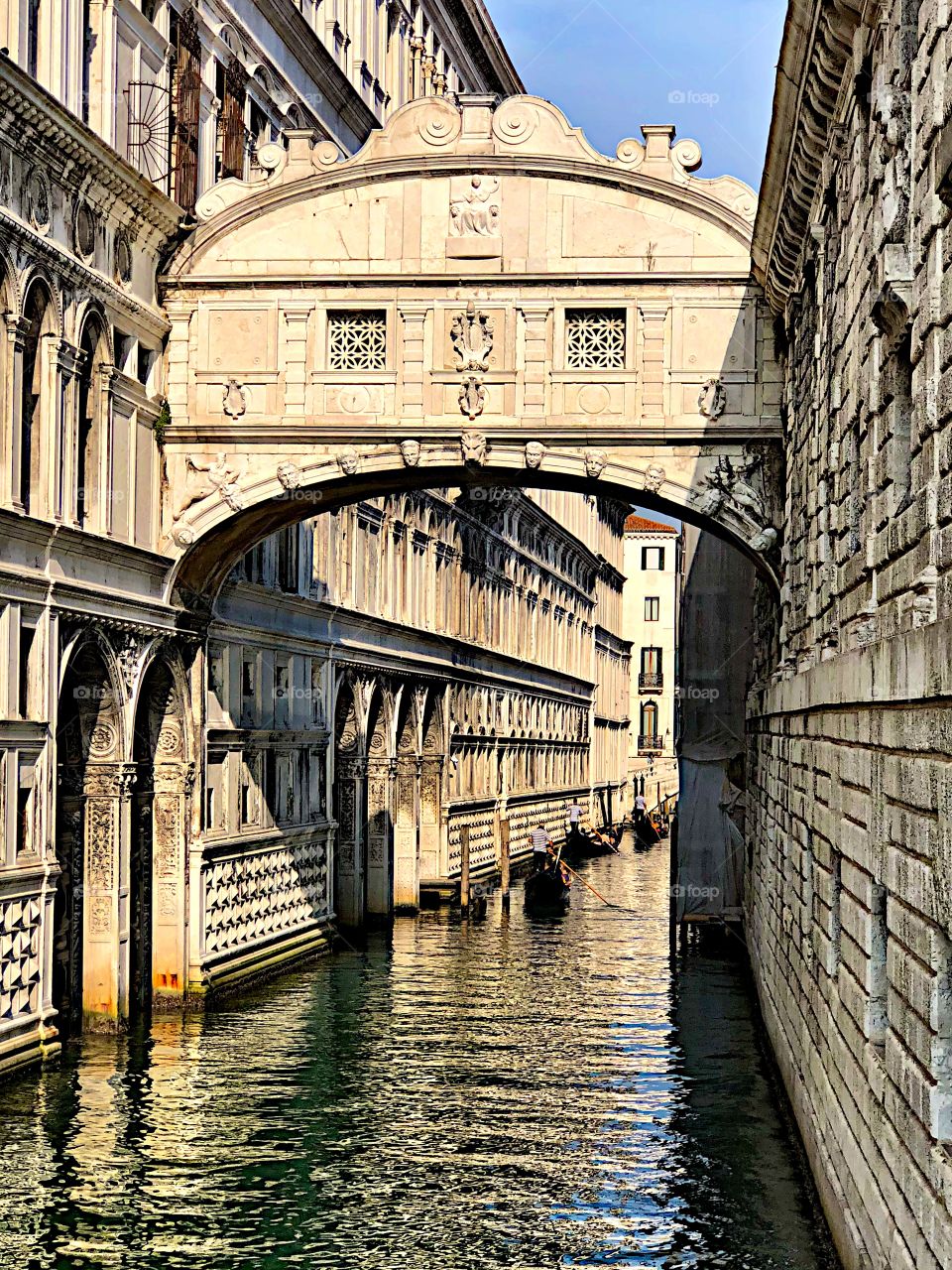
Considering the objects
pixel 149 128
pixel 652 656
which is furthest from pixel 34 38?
pixel 652 656

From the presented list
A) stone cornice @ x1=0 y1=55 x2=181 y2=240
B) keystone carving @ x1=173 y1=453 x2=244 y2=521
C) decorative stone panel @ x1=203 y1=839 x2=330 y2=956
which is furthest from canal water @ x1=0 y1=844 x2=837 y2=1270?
stone cornice @ x1=0 y1=55 x2=181 y2=240

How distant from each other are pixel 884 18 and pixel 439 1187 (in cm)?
744

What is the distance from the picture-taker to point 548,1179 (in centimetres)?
1255

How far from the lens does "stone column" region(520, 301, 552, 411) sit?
17.3 meters

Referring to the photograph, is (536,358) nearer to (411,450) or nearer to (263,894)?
(411,450)

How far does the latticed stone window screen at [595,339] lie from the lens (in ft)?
56.9

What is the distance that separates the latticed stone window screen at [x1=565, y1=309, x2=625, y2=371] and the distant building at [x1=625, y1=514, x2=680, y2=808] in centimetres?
6259

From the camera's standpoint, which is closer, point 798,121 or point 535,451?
point 798,121

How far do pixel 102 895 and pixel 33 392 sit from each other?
4.45 m

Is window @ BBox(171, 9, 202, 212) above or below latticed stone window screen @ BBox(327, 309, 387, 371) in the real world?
above

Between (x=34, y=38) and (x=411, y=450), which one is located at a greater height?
(x=34, y=38)

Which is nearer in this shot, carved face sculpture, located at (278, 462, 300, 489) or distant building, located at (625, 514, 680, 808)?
carved face sculpture, located at (278, 462, 300, 489)

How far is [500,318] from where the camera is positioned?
1730cm

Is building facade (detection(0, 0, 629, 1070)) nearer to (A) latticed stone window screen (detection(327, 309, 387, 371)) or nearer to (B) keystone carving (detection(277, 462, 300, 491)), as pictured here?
(B) keystone carving (detection(277, 462, 300, 491))
